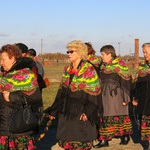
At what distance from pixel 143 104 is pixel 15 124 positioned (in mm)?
3397

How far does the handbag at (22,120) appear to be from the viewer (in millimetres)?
5074

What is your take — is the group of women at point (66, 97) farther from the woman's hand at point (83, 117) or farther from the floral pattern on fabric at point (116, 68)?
the floral pattern on fabric at point (116, 68)

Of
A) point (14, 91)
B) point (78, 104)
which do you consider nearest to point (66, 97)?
point (78, 104)

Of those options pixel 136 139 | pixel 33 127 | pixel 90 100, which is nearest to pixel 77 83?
pixel 90 100

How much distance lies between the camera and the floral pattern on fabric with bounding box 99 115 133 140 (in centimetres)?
849

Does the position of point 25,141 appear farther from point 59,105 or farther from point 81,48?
point 81,48

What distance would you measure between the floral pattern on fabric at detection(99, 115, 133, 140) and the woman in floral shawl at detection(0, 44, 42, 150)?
3282mm

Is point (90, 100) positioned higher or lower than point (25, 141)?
higher

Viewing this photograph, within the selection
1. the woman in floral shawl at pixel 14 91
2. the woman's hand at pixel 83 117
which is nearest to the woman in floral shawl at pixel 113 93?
the woman's hand at pixel 83 117

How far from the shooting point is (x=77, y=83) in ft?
18.7

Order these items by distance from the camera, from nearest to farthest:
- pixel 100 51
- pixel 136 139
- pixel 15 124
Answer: pixel 15 124
pixel 100 51
pixel 136 139

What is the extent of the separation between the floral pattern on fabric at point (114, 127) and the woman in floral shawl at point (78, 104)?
2646 millimetres

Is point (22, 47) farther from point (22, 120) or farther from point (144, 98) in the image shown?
point (144, 98)

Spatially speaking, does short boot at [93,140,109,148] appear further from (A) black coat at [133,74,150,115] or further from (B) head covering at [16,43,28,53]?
(B) head covering at [16,43,28,53]
